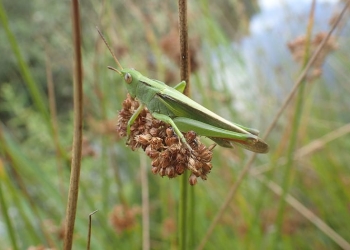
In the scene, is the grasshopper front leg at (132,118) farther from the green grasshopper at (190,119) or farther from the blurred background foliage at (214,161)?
the blurred background foliage at (214,161)

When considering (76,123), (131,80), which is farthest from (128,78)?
(76,123)

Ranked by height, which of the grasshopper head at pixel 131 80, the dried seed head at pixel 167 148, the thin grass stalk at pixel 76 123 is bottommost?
the thin grass stalk at pixel 76 123

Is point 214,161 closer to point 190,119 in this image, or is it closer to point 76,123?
point 190,119

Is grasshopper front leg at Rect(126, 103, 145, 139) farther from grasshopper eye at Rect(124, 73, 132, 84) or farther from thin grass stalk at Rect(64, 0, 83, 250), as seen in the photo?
thin grass stalk at Rect(64, 0, 83, 250)

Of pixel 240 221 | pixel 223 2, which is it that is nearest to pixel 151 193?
pixel 240 221

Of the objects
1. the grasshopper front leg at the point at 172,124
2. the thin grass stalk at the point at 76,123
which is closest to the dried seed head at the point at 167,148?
the grasshopper front leg at the point at 172,124

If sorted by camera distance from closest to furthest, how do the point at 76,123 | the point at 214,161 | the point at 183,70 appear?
1. the point at 76,123
2. the point at 183,70
3. the point at 214,161

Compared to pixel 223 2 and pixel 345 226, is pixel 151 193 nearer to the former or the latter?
pixel 345 226
